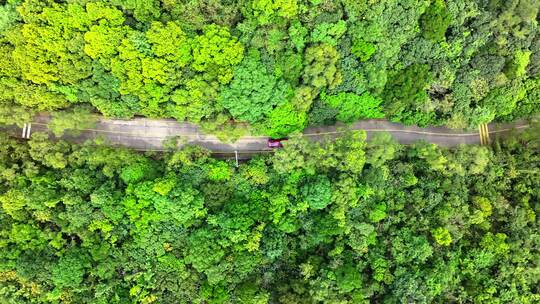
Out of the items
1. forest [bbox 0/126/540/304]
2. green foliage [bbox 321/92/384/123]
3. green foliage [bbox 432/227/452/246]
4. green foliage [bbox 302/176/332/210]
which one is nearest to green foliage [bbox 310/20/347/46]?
green foliage [bbox 321/92/384/123]

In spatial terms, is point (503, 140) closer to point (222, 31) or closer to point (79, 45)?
point (222, 31)

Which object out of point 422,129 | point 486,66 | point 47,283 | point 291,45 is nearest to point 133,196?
point 47,283

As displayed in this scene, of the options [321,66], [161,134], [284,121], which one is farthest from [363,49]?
[161,134]

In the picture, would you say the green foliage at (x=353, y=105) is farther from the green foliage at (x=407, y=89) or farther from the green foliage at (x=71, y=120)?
the green foliage at (x=71, y=120)

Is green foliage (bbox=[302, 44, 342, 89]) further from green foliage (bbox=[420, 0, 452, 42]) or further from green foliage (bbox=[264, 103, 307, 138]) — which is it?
green foliage (bbox=[420, 0, 452, 42])

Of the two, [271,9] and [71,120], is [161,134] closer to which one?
[71,120]
